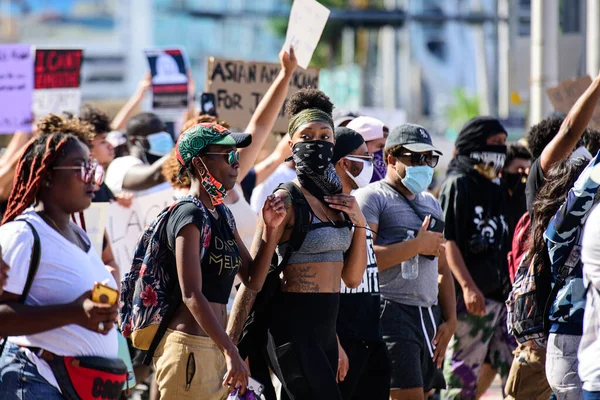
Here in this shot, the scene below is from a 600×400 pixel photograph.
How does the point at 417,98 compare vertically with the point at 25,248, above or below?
below

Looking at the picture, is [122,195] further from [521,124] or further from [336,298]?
[521,124]

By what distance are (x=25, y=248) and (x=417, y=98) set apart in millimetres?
83486

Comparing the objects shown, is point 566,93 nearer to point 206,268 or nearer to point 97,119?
point 97,119

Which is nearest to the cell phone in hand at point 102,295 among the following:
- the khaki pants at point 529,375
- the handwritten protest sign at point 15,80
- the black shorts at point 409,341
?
the black shorts at point 409,341

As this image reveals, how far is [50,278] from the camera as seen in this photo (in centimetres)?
430

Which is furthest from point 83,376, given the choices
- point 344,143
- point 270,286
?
point 344,143

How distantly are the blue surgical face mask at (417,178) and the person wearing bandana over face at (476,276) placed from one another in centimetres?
102

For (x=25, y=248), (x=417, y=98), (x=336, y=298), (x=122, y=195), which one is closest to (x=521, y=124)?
(x=122, y=195)

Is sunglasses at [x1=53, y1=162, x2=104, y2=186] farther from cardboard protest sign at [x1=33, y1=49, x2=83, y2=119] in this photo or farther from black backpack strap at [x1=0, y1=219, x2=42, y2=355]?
cardboard protest sign at [x1=33, y1=49, x2=83, y2=119]

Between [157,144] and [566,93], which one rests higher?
[566,93]

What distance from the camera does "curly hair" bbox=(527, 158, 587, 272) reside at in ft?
17.9

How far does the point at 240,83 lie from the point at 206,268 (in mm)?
4564

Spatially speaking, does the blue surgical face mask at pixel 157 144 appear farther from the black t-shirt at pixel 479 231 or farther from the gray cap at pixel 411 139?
the gray cap at pixel 411 139

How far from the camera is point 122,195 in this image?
307 inches
